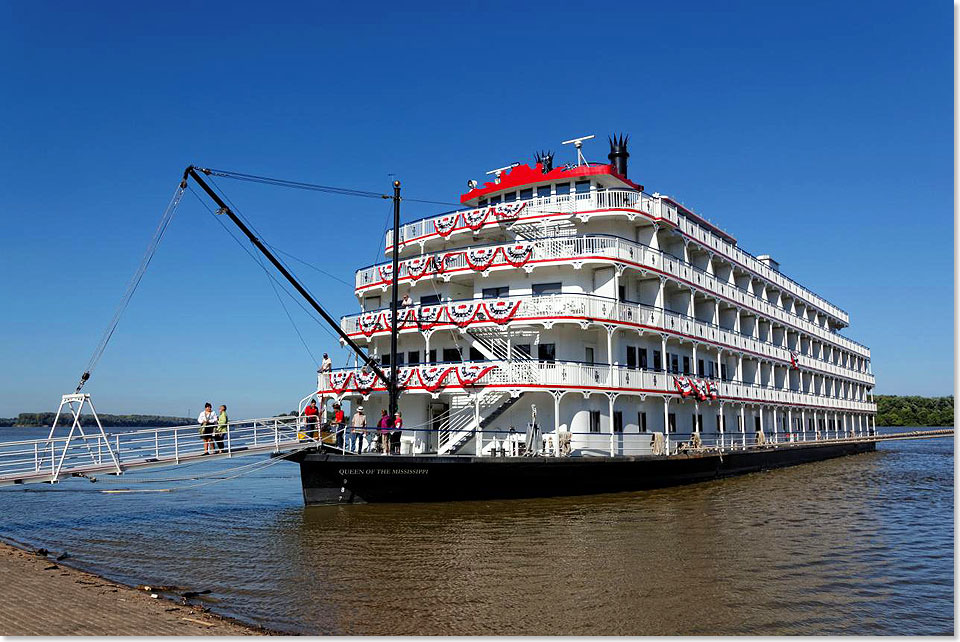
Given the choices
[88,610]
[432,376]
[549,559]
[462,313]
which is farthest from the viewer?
[462,313]

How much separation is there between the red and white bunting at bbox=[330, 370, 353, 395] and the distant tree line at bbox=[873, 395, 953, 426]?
121m

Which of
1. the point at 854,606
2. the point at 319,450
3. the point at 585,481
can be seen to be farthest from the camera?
the point at 585,481

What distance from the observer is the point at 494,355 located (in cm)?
2645

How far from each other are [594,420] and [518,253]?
Answer: 21.8 ft

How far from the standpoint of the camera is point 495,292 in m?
28.9

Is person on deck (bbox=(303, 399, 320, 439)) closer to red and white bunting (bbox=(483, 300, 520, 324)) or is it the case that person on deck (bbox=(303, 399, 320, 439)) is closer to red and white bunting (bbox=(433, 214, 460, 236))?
red and white bunting (bbox=(483, 300, 520, 324))

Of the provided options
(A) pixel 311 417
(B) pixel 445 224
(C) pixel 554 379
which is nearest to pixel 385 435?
(A) pixel 311 417

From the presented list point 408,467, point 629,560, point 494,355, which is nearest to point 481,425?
point 494,355

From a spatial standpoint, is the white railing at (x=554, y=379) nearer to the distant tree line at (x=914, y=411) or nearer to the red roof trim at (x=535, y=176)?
the red roof trim at (x=535, y=176)

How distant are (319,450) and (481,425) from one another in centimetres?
600

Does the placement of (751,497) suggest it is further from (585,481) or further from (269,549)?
(269,549)

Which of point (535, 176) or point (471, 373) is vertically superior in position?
point (535, 176)

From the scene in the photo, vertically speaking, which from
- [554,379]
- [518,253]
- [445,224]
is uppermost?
[445,224]

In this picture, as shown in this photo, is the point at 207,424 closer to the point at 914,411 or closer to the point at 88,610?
the point at 88,610
